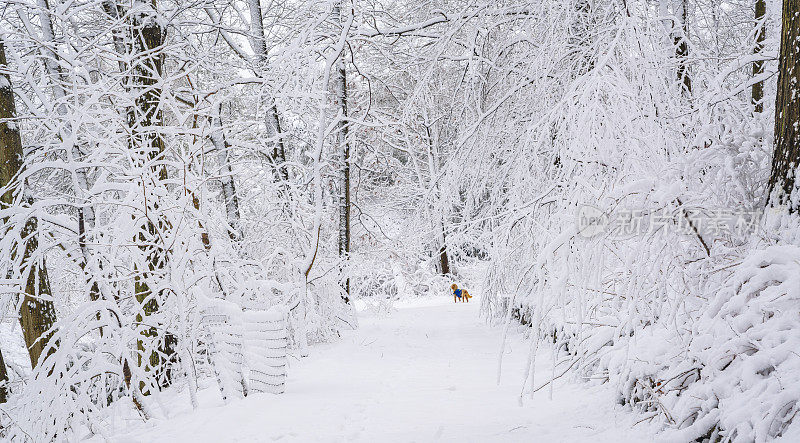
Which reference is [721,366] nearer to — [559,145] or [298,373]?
[559,145]

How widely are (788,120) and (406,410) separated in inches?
159

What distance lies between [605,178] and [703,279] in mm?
893

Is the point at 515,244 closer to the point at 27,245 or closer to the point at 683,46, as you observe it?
the point at 683,46

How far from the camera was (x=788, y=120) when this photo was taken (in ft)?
9.93

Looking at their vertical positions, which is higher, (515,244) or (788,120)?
(788,120)

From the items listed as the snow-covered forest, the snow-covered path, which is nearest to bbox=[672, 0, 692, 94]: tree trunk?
the snow-covered forest

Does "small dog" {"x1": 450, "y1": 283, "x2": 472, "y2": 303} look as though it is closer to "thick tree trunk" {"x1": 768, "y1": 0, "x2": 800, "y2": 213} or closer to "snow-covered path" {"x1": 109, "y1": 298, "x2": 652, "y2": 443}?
"snow-covered path" {"x1": 109, "y1": 298, "x2": 652, "y2": 443}

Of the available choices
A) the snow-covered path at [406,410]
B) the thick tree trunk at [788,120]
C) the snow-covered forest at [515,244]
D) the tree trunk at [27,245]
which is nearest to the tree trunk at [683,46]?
the snow-covered forest at [515,244]

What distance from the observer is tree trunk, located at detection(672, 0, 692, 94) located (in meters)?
4.23

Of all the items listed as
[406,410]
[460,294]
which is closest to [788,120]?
[406,410]

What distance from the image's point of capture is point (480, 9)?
598 centimetres

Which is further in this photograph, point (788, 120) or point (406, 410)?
point (406, 410)

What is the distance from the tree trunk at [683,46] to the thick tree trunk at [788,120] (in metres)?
0.99

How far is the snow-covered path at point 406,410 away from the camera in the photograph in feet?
13.9
